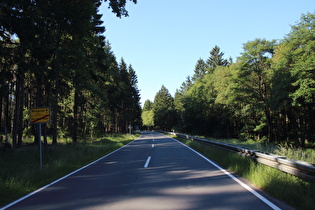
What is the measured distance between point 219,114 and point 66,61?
1558 inches

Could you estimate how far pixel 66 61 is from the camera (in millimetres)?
13945

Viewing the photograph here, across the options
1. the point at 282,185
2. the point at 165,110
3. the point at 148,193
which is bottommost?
the point at 148,193

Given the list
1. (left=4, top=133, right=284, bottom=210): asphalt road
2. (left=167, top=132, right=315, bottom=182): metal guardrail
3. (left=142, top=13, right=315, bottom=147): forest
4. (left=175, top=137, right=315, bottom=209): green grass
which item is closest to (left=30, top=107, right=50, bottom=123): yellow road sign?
(left=4, top=133, right=284, bottom=210): asphalt road

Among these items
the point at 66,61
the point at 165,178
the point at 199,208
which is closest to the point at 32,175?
the point at 165,178

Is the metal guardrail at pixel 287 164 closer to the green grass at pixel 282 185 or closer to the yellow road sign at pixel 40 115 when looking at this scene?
the green grass at pixel 282 185

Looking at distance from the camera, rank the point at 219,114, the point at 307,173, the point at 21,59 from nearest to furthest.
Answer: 1. the point at 307,173
2. the point at 21,59
3. the point at 219,114

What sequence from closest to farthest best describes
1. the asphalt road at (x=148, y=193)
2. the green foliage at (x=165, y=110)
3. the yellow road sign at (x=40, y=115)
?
the asphalt road at (x=148, y=193) < the yellow road sign at (x=40, y=115) < the green foliage at (x=165, y=110)

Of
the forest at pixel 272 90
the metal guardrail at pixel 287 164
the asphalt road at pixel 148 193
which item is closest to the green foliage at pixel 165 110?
the forest at pixel 272 90

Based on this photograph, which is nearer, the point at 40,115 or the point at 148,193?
the point at 148,193

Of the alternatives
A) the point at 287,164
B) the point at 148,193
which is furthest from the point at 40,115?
the point at 287,164

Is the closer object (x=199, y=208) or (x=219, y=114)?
(x=199, y=208)

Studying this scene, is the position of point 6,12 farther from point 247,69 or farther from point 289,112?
point 289,112

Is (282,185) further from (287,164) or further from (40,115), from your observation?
(40,115)

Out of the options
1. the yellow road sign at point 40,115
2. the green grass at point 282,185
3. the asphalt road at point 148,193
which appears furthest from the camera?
the yellow road sign at point 40,115
